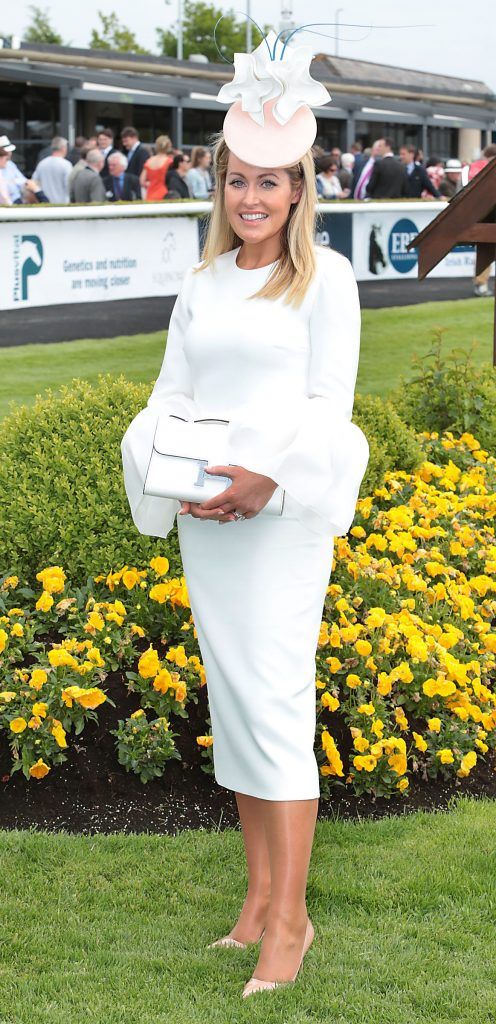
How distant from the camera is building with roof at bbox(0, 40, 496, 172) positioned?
22.8 meters

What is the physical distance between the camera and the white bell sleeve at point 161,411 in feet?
9.54

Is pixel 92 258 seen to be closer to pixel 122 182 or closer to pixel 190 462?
pixel 122 182

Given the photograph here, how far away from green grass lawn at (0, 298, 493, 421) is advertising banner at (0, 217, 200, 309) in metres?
0.57

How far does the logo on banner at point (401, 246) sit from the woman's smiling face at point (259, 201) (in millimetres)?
13261

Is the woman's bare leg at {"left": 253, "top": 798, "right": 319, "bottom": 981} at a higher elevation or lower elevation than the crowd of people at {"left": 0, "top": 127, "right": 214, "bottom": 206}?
lower

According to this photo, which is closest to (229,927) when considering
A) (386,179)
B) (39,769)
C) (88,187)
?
(39,769)

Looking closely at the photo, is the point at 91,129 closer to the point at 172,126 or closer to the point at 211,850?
the point at 172,126

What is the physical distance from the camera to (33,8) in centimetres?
7369

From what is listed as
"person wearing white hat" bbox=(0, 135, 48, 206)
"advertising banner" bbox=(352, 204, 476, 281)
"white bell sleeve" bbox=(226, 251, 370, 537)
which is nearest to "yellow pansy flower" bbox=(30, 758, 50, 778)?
"white bell sleeve" bbox=(226, 251, 370, 537)

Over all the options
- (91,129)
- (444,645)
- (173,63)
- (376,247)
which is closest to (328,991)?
(444,645)

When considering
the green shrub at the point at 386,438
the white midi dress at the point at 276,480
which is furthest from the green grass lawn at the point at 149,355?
the white midi dress at the point at 276,480

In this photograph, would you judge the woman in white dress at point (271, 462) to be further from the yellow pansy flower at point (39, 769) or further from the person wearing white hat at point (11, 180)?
the person wearing white hat at point (11, 180)

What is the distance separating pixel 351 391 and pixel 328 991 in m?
1.39

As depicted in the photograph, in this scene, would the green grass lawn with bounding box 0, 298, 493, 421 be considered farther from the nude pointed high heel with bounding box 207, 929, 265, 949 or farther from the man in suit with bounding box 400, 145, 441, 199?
the man in suit with bounding box 400, 145, 441, 199
